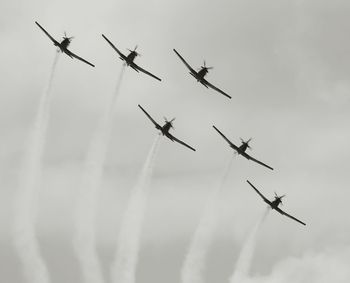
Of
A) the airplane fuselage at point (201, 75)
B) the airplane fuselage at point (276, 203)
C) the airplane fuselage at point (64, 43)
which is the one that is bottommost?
the airplane fuselage at point (276, 203)

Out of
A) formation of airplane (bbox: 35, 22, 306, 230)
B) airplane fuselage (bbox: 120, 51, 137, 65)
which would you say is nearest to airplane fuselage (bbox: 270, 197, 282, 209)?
formation of airplane (bbox: 35, 22, 306, 230)

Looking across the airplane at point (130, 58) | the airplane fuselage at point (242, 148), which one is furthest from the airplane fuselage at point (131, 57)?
the airplane fuselage at point (242, 148)

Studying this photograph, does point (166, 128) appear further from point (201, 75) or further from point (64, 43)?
point (64, 43)

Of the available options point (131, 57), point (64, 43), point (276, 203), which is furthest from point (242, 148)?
point (64, 43)

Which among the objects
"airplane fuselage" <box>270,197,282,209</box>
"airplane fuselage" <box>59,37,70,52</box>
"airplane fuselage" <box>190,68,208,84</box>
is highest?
"airplane fuselage" <box>190,68,208,84</box>

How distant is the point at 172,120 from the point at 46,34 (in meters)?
33.8

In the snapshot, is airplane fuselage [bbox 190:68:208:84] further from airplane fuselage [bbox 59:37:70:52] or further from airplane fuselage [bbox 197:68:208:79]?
airplane fuselage [bbox 59:37:70:52]

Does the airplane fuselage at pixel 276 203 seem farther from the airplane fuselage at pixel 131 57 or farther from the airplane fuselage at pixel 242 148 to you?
the airplane fuselage at pixel 131 57

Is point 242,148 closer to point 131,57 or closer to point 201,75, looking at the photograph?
point 201,75

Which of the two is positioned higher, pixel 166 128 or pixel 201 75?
pixel 201 75

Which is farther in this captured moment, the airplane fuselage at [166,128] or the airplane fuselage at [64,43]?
the airplane fuselage at [166,128]

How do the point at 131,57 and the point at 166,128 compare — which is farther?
the point at 166,128

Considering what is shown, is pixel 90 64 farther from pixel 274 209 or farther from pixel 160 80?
pixel 274 209

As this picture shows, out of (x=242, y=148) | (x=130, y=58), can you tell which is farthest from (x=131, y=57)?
(x=242, y=148)
